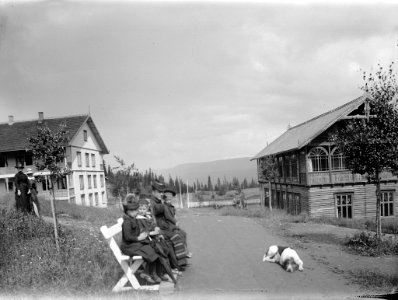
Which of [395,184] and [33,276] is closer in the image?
[33,276]

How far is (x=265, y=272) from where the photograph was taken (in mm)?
5871

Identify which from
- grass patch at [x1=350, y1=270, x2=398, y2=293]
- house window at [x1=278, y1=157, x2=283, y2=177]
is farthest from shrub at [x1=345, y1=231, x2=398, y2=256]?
house window at [x1=278, y1=157, x2=283, y2=177]

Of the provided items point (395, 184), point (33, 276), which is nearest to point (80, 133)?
point (33, 276)

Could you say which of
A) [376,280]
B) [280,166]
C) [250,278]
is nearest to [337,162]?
[280,166]

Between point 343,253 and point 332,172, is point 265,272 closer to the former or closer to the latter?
point 343,253

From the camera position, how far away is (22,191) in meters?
10.6

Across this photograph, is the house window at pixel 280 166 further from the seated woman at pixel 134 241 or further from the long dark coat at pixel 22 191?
the seated woman at pixel 134 241

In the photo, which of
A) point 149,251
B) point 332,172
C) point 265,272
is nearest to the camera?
point 149,251

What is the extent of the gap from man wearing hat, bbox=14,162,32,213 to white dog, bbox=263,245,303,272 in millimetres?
8476

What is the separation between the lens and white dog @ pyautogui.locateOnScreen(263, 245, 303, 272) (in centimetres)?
590

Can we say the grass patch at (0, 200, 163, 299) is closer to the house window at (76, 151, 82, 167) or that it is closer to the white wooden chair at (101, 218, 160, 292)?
the white wooden chair at (101, 218, 160, 292)

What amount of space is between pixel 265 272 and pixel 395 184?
746 inches

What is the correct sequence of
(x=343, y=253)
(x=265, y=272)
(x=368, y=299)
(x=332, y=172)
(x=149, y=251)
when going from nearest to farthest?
(x=368, y=299) < (x=149, y=251) < (x=265, y=272) < (x=343, y=253) < (x=332, y=172)

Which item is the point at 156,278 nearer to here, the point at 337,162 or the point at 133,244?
the point at 133,244
